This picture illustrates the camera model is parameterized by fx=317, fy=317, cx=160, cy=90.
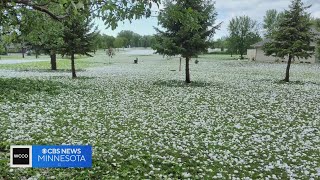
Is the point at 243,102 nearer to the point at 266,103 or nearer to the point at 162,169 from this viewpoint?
the point at 266,103

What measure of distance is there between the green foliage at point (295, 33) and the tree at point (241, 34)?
193ft

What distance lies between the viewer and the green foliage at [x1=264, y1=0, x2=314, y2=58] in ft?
98.3

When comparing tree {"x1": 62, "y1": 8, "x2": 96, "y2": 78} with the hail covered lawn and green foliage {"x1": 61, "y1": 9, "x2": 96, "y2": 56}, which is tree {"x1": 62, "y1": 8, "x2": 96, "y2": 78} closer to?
green foliage {"x1": 61, "y1": 9, "x2": 96, "y2": 56}

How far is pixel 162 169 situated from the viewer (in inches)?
303

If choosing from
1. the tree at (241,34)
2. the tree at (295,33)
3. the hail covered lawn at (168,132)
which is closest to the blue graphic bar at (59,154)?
the hail covered lawn at (168,132)

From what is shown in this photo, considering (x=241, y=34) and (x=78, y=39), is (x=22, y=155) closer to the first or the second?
(x=78, y=39)

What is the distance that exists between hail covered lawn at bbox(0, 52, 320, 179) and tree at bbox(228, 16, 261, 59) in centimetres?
7159

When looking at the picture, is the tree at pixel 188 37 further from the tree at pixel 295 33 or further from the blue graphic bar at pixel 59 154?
the blue graphic bar at pixel 59 154

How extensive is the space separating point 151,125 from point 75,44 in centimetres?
1920

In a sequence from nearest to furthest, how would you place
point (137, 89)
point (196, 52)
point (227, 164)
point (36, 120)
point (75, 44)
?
1. point (227, 164)
2. point (36, 120)
3. point (137, 89)
4. point (196, 52)
5. point (75, 44)

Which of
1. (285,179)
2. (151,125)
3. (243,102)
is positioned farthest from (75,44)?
(285,179)

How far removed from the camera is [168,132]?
11359 millimetres

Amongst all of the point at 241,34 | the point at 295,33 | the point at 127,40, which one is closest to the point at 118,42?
the point at 127,40

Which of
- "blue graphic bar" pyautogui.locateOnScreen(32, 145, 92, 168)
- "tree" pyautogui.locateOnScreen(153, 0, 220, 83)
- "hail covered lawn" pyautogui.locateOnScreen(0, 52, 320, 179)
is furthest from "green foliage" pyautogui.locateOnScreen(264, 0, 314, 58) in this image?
"blue graphic bar" pyautogui.locateOnScreen(32, 145, 92, 168)
